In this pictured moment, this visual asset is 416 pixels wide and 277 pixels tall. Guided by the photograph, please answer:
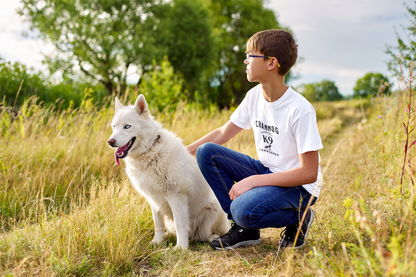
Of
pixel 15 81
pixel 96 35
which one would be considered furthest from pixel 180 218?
pixel 96 35

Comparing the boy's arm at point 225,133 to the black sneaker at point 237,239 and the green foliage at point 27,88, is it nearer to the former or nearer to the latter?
the black sneaker at point 237,239

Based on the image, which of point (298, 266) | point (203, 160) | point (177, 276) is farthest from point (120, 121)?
point (298, 266)

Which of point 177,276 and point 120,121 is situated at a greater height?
point 120,121

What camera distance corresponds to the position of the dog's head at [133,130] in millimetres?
2500

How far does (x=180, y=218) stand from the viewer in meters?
2.48

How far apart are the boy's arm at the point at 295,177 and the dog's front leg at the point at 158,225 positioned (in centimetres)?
93

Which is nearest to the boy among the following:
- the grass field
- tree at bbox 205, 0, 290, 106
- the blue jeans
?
the blue jeans

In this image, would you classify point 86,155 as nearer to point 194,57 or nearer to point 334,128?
point 334,128

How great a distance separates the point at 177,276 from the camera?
197 cm

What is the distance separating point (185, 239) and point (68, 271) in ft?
3.14

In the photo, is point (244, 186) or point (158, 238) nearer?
point (244, 186)

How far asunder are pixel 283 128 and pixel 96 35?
19617mm

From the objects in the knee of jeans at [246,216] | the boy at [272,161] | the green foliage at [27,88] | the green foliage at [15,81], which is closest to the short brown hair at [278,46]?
the boy at [272,161]

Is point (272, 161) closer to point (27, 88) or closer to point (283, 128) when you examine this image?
point (283, 128)
